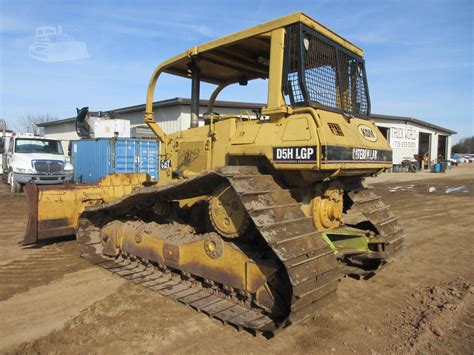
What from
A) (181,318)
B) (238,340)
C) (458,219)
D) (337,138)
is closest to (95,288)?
(181,318)

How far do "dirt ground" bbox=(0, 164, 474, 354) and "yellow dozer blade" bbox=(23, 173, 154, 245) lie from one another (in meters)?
0.40

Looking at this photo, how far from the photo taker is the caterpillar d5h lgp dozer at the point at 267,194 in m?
3.51

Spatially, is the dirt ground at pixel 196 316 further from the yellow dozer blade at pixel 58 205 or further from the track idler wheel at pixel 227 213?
the track idler wheel at pixel 227 213

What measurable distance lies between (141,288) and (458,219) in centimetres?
894

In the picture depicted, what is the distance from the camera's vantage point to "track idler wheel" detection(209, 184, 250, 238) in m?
3.83

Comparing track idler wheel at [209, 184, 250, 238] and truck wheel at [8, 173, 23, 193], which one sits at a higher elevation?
track idler wheel at [209, 184, 250, 238]

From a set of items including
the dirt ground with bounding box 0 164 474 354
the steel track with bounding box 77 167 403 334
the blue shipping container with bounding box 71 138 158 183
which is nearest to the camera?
the steel track with bounding box 77 167 403 334

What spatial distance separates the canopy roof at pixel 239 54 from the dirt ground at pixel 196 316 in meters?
3.00

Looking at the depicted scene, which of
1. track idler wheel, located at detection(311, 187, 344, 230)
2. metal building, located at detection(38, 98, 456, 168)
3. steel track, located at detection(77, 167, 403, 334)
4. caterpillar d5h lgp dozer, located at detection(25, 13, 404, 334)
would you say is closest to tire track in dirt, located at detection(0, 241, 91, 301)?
caterpillar d5h lgp dozer, located at detection(25, 13, 404, 334)

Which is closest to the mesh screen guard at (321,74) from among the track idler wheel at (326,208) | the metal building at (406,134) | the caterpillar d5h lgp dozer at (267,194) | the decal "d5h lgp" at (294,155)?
the caterpillar d5h lgp dozer at (267,194)

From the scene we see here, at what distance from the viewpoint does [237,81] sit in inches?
236

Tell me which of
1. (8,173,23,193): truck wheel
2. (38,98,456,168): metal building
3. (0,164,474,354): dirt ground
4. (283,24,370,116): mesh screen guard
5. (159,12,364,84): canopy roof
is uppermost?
(38,98,456,168): metal building

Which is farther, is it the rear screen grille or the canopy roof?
the rear screen grille

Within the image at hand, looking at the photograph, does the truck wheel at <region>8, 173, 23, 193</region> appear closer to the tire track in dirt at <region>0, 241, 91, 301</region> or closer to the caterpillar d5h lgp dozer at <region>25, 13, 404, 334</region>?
the tire track in dirt at <region>0, 241, 91, 301</region>
